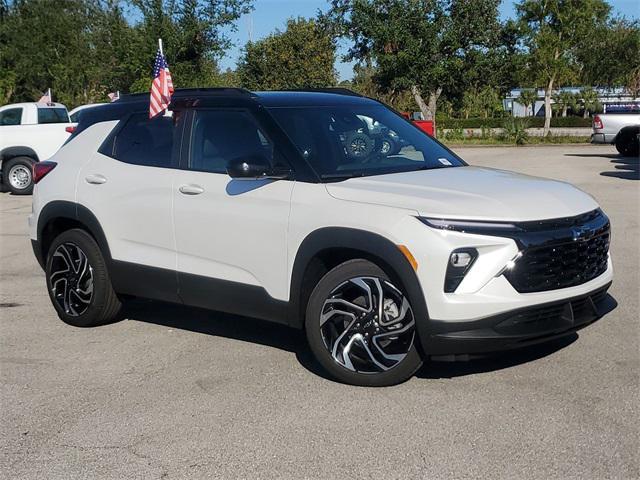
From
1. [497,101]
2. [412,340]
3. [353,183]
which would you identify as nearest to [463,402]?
[412,340]

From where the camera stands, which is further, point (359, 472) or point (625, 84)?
point (625, 84)

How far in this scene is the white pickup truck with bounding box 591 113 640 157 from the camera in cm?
2370

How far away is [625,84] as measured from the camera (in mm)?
57188

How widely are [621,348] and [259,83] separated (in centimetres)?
3772

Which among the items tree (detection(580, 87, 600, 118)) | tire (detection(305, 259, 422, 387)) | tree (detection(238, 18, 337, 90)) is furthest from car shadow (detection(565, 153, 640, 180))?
tree (detection(580, 87, 600, 118))

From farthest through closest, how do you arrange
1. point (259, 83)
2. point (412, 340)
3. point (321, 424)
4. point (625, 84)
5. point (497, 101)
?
point (625, 84), point (497, 101), point (259, 83), point (412, 340), point (321, 424)

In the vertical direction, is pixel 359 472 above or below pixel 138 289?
below

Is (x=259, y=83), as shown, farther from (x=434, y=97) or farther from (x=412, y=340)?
(x=412, y=340)

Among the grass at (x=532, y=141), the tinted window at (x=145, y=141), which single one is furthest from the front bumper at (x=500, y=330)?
the grass at (x=532, y=141)

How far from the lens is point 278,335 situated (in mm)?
6008

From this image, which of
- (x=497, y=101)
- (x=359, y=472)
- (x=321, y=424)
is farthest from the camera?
(x=497, y=101)

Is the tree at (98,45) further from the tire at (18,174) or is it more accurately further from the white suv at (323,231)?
the white suv at (323,231)

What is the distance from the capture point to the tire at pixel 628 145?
77.1 feet

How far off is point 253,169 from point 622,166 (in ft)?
56.8
